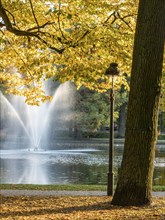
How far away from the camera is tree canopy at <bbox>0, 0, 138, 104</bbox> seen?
13094 mm

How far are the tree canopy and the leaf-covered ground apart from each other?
4229 millimetres

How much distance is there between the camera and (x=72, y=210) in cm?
962

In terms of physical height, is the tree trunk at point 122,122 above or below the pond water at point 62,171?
above

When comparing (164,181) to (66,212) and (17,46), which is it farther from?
(66,212)

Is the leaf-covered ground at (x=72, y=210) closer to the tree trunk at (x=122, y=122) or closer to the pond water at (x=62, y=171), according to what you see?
the pond water at (x=62, y=171)

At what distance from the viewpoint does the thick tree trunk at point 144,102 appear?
1006 centimetres

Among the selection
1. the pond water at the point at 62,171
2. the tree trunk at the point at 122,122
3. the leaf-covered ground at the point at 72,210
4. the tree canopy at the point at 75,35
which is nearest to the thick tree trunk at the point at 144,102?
the leaf-covered ground at the point at 72,210

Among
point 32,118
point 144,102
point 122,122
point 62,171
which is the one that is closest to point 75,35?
point 144,102

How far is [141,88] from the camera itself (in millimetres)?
10070

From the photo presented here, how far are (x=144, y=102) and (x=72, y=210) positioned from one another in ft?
8.71

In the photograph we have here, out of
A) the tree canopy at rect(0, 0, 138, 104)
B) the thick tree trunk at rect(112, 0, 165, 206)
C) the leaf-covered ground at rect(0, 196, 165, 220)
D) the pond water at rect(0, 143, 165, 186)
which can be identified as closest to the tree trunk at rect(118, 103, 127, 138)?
the pond water at rect(0, 143, 165, 186)

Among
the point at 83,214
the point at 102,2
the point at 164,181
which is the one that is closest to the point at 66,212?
the point at 83,214

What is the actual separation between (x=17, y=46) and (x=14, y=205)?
7.37 meters

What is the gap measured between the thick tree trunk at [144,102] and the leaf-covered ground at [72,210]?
0.56 m
